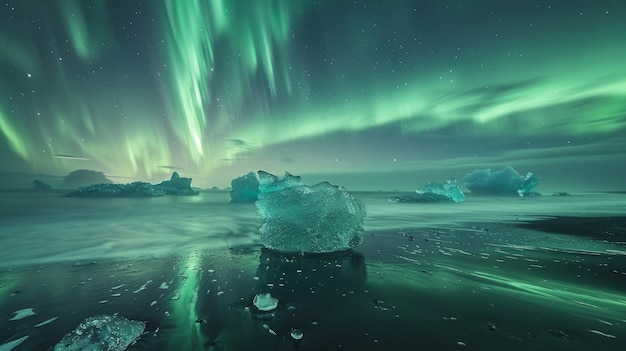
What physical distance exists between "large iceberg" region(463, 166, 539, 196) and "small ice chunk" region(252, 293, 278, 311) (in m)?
57.1

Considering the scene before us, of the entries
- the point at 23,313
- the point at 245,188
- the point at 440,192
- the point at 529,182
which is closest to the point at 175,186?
the point at 245,188

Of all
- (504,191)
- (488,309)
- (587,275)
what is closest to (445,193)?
(504,191)

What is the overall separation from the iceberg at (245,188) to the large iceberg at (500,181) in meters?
44.8

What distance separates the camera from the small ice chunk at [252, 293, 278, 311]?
14.5 ft

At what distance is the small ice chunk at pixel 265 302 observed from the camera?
4.43 metres

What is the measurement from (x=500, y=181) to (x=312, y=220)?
55.4 m

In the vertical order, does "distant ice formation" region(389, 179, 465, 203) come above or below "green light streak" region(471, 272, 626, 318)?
above

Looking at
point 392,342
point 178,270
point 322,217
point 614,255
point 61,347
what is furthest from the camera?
point 322,217

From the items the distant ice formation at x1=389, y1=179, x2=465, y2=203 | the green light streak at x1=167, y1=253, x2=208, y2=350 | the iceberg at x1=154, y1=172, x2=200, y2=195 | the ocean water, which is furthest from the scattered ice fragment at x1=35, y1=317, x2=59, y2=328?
the iceberg at x1=154, y1=172, x2=200, y2=195

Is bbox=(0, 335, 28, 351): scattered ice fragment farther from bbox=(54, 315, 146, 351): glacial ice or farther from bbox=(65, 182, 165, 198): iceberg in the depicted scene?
bbox=(65, 182, 165, 198): iceberg

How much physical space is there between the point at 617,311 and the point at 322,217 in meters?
6.56

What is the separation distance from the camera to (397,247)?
Result: 30.8 feet

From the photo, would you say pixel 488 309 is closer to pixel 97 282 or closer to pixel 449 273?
pixel 449 273

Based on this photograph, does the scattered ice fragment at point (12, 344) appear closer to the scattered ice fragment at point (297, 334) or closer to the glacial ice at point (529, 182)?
the scattered ice fragment at point (297, 334)
